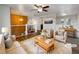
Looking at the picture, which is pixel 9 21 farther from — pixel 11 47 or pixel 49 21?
pixel 49 21

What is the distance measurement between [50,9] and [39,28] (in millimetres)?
336

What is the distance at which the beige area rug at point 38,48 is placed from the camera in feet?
6.79

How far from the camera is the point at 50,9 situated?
209 centimetres

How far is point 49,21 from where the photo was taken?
2.13m

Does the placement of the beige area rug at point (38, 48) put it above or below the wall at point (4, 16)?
below

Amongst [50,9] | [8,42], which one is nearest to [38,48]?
[8,42]

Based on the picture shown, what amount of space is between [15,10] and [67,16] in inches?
31.3

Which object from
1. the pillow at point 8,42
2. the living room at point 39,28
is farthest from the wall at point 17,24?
the pillow at point 8,42

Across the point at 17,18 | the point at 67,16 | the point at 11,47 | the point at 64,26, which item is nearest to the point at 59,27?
the point at 64,26

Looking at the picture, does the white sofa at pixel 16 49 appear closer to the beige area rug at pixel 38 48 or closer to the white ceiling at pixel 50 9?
the beige area rug at pixel 38 48

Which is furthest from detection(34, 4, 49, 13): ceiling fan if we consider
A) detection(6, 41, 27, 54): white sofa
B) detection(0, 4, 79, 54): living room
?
detection(6, 41, 27, 54): white sofa
